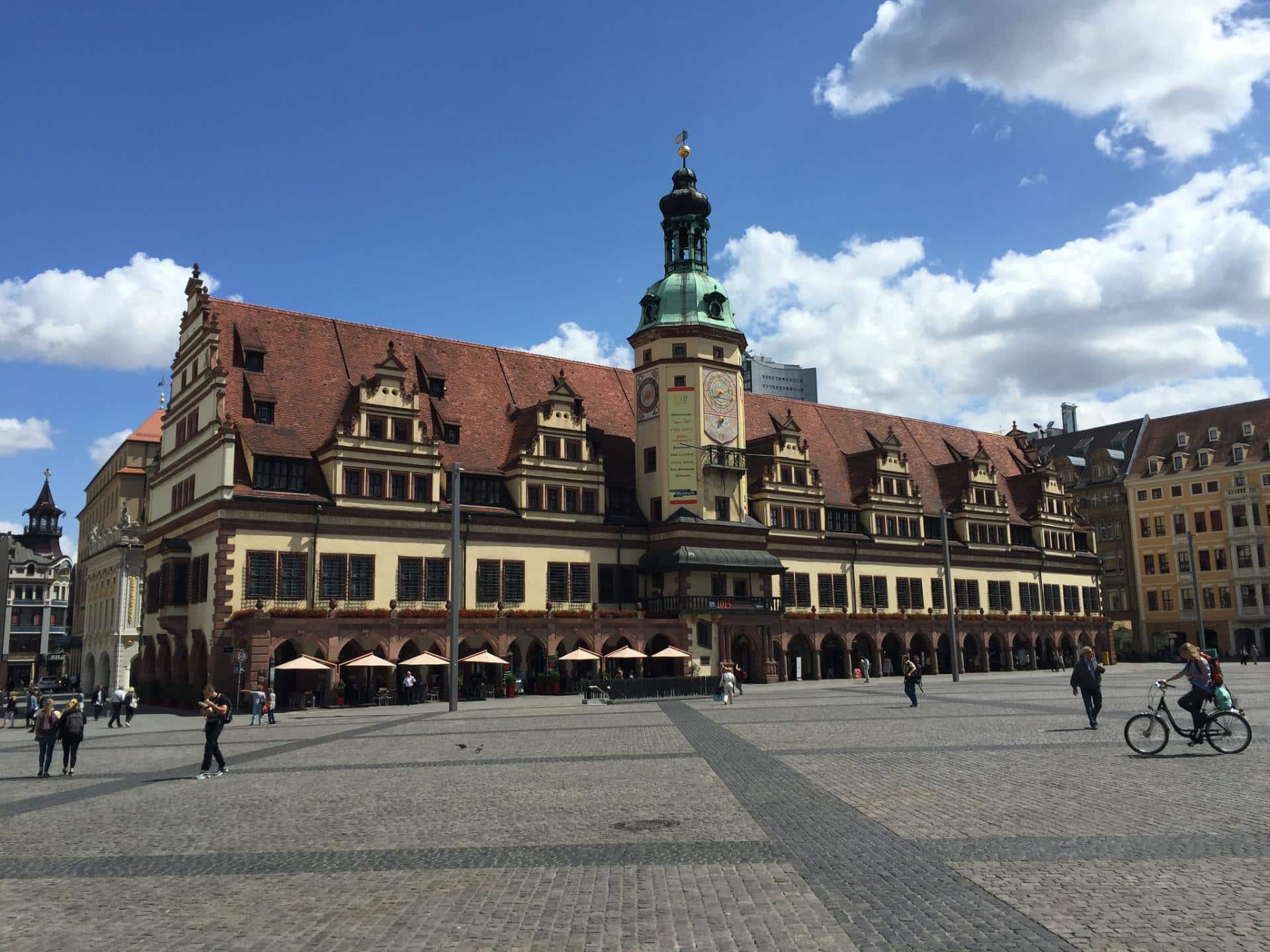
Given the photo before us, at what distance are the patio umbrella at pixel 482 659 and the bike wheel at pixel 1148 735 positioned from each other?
35.7m

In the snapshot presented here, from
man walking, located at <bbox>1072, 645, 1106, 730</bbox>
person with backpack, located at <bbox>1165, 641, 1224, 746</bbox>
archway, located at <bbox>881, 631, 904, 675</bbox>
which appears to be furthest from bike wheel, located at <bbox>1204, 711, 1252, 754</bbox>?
archway, located at <bbox>881, 631, 904, 675</bbox>

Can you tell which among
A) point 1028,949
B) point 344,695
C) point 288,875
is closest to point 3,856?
point 288,875

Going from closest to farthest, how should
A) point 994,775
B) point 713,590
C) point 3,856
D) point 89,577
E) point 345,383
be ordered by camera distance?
point 3,856
point 994,775
point 345,383
point 713,590
point 89,577

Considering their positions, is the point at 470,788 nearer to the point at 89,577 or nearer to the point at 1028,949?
the point at 1028,949

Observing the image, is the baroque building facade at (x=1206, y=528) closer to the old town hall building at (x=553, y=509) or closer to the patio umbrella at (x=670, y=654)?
the old town hall building at (x=553, y=509)

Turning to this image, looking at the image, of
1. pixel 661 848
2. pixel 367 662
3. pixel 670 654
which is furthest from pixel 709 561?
pixel 661 848

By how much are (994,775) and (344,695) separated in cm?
3729

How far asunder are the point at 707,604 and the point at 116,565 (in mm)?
39553

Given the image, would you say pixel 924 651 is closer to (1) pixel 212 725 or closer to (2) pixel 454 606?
(2) pixel 454 606

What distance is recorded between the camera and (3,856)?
14.1 m

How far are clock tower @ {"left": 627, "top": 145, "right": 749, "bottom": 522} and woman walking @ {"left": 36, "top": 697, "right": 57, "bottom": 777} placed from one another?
42.0 m

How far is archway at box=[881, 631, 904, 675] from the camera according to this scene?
241 ft

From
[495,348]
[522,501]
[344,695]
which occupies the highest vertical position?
[495,348]

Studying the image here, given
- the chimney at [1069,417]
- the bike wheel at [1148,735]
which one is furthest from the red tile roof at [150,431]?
the chimney at [1069,417]
